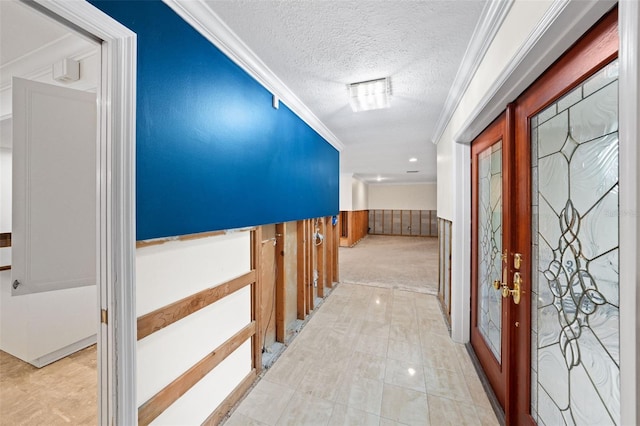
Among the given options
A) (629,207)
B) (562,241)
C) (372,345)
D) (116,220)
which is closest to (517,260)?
(562,241)

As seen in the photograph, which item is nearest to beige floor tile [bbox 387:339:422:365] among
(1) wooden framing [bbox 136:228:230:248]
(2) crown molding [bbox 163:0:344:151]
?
(1) wooden framing [bbox 136:228:230:248]

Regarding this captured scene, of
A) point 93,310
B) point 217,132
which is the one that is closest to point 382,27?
→ point 217,132

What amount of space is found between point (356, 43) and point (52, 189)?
2.04 meters

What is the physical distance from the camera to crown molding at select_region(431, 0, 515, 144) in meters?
1.20

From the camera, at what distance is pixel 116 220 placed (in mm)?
941

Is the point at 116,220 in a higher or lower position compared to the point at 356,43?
lower

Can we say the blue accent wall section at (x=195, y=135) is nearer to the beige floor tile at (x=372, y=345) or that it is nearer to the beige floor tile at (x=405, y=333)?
the beige floor tile at (x=372, y=345)

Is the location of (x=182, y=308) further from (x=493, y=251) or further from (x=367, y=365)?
(x=493, y=251)

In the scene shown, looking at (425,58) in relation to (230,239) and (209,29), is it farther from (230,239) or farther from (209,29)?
(230,239)

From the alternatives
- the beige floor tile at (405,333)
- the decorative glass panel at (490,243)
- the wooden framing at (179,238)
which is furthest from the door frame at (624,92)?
the beige floor tile at (405,333)

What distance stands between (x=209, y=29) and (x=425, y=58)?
1.40 m

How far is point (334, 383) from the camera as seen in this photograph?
73.9 inches

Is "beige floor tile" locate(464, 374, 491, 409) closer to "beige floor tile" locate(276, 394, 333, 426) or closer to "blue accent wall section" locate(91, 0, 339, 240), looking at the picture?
"beige floor tile" locate(276, 394, 333, 426)

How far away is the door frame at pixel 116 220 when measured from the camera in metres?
0.94
